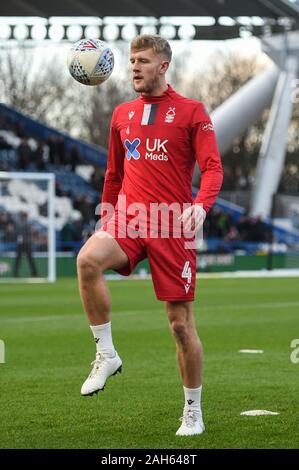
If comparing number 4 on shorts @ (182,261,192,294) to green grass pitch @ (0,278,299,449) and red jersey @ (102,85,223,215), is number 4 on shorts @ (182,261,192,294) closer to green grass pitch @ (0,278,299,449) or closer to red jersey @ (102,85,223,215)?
red jersey @ (102,85,223,215)

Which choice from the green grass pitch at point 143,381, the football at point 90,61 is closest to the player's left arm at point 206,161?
the football at point 90,61

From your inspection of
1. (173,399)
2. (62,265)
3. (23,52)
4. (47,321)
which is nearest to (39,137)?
(62,265)

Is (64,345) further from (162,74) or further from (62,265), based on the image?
(62,265)

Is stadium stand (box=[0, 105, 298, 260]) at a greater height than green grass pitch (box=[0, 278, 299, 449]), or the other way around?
green grass pitch (box=[0, 278, 299, 449])

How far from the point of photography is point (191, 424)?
277 inches

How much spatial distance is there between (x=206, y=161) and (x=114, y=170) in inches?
31.9

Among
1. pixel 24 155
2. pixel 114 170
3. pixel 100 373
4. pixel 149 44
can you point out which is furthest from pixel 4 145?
pixel 100 373

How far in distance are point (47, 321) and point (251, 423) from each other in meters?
8.99

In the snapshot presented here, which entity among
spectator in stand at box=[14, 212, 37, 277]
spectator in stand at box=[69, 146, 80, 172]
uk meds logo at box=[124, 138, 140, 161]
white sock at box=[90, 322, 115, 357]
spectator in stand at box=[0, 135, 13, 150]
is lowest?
spectator in stand at box=[14, 212, 37, 277]

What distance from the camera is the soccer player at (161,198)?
7000 millimetres

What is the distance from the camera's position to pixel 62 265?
1218 inches

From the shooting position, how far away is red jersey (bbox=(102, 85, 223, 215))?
7102 mm

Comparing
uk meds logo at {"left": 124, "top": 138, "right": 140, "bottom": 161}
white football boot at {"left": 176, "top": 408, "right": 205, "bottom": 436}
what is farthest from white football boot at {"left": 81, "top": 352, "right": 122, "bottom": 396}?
uk meds logo at {"left": 124, "top": 138, "right": 140, "bottom": 161}
